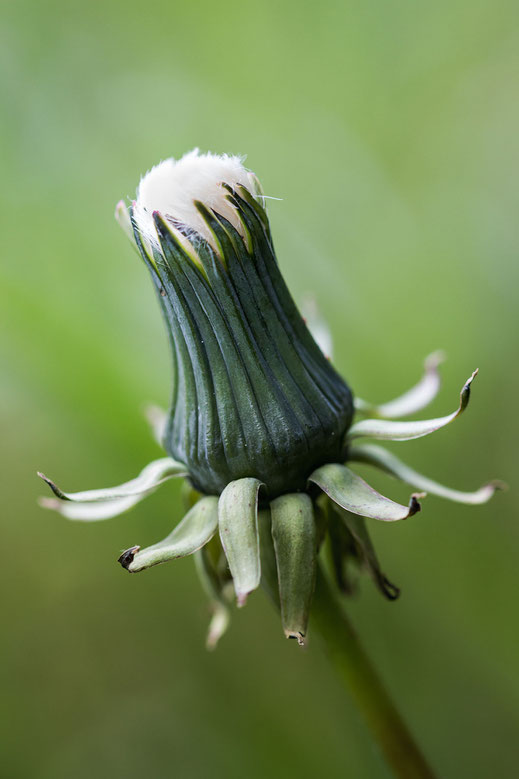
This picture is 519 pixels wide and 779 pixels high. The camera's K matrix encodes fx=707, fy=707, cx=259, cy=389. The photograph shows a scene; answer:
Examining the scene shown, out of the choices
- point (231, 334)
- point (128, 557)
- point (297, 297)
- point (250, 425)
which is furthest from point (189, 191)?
point (297, 297)

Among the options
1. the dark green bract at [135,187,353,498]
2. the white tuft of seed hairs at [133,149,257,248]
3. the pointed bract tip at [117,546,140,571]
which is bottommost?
the pointed bract tip at [117,546,140,571]

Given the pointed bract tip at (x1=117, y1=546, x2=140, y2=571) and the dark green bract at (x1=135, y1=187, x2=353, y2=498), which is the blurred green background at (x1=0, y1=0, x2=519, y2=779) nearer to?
the dark green bract at (x1=135, y1=187, x2=353, y2=498)

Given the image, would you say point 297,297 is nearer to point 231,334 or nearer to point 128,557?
point 231,334

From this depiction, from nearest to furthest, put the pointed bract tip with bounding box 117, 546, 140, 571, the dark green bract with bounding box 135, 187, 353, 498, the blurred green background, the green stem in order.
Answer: the pointed bract tip with bounding box 117, 546, 140, 571 < the dark green bract with bounding box 135, 187, 353, 498 < the green stem < the blurred green background

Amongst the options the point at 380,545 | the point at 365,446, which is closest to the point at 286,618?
the point at 365,446

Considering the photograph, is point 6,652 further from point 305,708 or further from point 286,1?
point 286,1

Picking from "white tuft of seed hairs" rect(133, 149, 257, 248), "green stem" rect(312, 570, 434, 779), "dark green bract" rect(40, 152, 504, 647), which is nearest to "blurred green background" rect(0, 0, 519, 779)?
"green stem" rect(312, 570, 434, 779)

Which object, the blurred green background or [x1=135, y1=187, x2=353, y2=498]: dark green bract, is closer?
[x1=135, y1=187, x2=353, y2=498]: dark green bract
